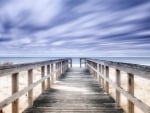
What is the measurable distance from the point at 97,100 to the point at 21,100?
5407mm

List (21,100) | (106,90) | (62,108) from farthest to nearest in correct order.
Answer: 1. (21,100)
2. (106,90)
3. (62,108)

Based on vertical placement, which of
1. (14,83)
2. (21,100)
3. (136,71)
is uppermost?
(136,71)

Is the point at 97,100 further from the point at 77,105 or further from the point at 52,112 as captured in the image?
the point at 52,112

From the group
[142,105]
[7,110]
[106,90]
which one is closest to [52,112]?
[142,105]

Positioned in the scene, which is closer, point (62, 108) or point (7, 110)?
point (62, 108)

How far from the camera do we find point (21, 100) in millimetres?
10328

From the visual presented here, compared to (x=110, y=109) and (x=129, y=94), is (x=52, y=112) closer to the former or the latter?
(x=110, y=109)

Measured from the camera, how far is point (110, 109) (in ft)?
17.0

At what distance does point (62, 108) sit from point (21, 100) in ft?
18.6

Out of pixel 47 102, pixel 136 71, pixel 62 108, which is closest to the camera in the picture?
pixel 136 71

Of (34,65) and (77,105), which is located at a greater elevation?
(34,65)

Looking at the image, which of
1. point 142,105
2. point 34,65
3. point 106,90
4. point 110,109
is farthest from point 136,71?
point 106,90

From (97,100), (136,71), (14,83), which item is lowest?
(97,100)

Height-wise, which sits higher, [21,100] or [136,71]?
[136,71]
